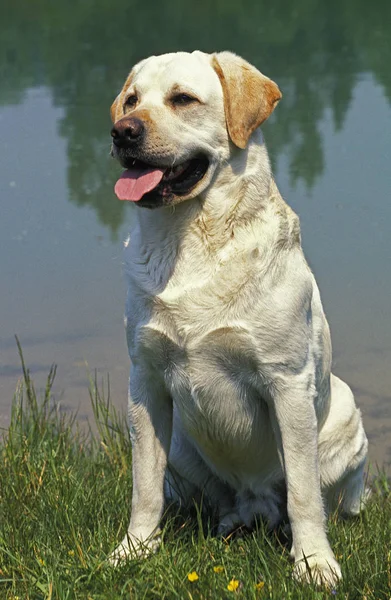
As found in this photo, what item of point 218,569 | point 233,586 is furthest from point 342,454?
point 233,586

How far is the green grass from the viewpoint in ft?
13.5

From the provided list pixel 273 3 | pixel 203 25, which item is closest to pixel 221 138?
pixel 203 25

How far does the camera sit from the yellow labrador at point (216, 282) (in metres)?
4.46

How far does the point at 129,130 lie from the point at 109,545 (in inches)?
66.4

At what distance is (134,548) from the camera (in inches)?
174

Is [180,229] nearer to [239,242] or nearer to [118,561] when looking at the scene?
[239,242]

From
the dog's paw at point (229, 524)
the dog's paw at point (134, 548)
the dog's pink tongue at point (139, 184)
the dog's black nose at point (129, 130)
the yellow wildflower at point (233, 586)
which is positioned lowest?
the dog's paw at point (229, 524)

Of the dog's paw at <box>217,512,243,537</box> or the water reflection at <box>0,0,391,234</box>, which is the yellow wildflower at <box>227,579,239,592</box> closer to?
the dog's paw at <box>217,512,243,537</box>

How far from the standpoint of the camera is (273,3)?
30.0 metres

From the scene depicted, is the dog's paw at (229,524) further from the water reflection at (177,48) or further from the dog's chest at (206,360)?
the water reflection at (177,48)

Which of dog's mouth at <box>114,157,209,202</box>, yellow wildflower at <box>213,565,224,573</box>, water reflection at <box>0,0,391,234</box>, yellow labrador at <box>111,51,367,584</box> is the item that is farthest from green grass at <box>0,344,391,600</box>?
water reflection at <box>0,0,391,234</box>

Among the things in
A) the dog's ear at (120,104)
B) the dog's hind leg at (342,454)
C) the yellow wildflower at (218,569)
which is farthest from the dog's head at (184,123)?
the yellow wildflower at (218,569)

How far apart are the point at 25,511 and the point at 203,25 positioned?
2159 cm

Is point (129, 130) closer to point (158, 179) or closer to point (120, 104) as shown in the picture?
point (158, 179)
